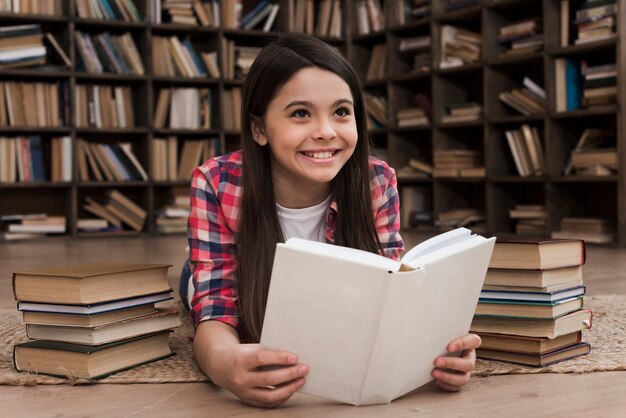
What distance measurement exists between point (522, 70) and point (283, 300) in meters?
3.88

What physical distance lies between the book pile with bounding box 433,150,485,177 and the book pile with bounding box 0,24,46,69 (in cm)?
247

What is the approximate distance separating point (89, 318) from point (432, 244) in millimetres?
601

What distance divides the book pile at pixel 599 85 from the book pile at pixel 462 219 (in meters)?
1.07

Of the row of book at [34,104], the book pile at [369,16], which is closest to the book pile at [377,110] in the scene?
the book pile at [369,16]

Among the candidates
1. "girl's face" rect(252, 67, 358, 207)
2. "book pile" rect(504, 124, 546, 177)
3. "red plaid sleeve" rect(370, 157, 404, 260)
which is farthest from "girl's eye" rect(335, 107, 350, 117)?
"book pile" rect(504, 124, 546, 177)

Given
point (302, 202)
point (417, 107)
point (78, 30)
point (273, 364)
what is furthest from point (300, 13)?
point (273, 364)

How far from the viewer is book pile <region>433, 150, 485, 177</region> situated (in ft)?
15.4

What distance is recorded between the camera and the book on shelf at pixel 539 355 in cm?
136

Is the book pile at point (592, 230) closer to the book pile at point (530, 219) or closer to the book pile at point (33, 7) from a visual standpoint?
the book pile at point (530, 219)

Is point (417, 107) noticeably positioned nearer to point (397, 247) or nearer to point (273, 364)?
point (397, 247)

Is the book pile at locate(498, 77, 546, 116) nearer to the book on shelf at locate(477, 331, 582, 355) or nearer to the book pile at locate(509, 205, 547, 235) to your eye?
the book pile at locate(509, 205, 547, 235)

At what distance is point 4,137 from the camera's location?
15.5 feet

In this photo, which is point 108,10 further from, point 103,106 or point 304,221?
point 304,221

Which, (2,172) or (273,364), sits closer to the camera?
(273,364)
